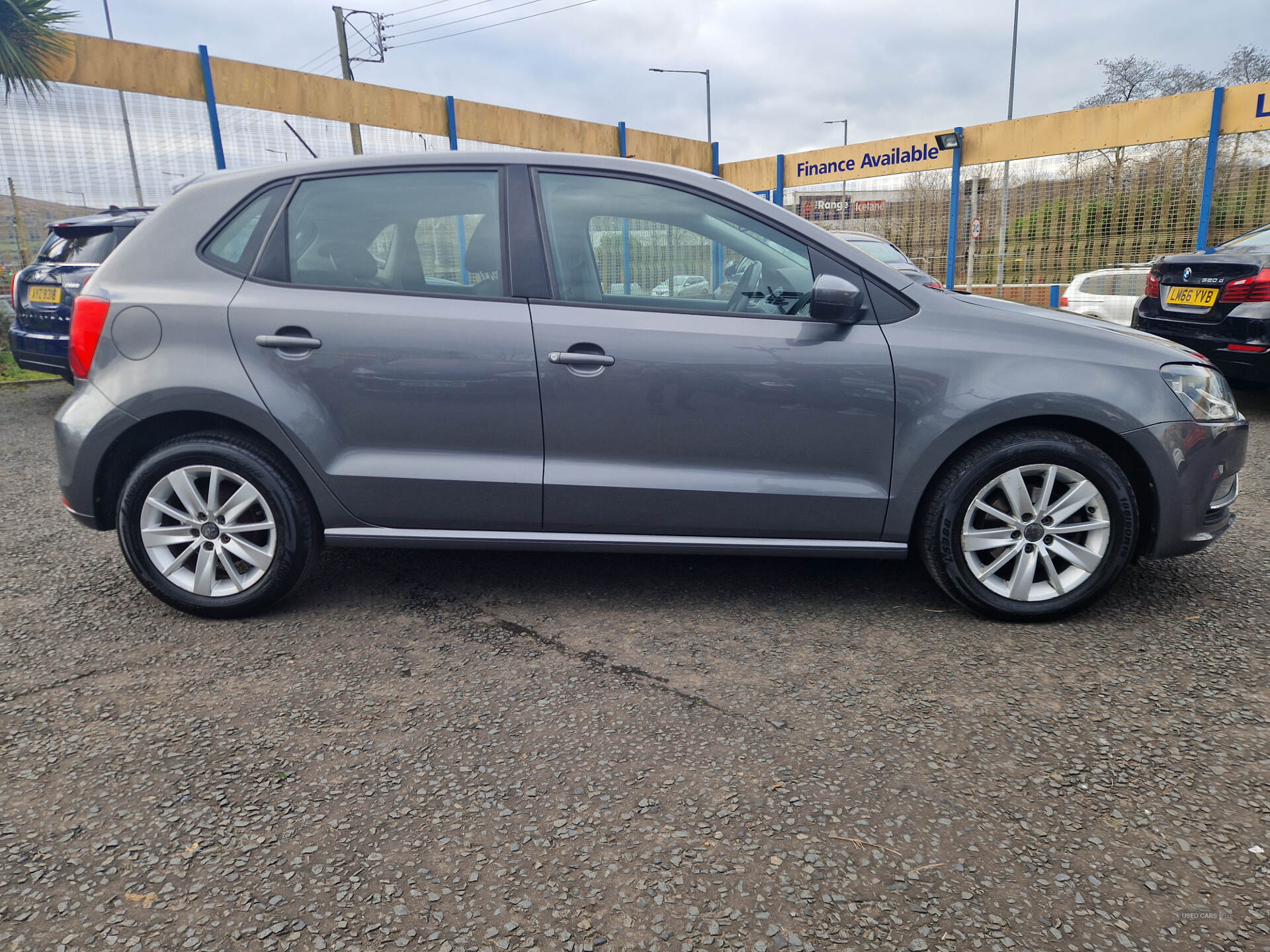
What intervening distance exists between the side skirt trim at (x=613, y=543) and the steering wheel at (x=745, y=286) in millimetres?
879

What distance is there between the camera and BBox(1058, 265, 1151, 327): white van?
33.7 feet

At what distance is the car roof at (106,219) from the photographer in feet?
23.0

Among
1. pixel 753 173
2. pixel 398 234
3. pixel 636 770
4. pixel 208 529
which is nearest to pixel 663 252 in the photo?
pixel 398 234

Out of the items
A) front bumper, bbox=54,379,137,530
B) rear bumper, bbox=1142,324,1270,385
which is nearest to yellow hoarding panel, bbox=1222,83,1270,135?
rear bumper, bbox=1142,324,1270,385

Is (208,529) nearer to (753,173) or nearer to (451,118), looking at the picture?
(451,118)

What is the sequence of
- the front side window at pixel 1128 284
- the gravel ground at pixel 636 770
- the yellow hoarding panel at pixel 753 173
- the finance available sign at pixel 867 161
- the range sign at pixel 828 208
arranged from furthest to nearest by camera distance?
the yellow hoarding panel at pixel 753 173 → the range sign at pixel 828 208 → the finance available sign at pixel 867 161 → the front side window at pixel 1128 284 → the gravel ground at pixel 636 770

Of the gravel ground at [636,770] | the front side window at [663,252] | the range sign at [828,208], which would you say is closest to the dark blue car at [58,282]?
the gravel ground at [636,770]

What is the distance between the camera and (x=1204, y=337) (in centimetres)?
680

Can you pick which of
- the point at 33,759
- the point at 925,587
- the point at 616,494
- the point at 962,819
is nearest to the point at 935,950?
the point at 962,819

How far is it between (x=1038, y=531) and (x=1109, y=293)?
29.5ft

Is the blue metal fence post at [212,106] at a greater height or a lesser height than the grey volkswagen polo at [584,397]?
greater

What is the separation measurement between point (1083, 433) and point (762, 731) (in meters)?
1.74

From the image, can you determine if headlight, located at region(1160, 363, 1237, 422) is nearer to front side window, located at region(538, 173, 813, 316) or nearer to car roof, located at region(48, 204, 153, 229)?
front side window, located at region(538, 173, 813, 316)

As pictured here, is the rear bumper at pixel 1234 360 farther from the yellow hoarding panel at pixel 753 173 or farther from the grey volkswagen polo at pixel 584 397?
the yellow hoarding panel at pixel 753 173
